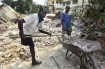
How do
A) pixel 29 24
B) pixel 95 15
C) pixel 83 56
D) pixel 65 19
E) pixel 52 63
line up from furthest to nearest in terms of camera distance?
pixel 65 19 < pixel 52 63 < pixel 95 15 < pixel 29 24 < pixel 83 56

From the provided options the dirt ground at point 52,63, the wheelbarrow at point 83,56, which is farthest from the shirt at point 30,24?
the dirt ground at point 52,63

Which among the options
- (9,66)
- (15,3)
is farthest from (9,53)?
(15,3)

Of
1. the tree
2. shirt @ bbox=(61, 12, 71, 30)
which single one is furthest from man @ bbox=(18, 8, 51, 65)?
shirt @ bbox=(61, 12, 71, 30)

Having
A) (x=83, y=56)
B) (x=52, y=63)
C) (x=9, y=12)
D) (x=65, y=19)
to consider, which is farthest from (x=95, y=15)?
(x=9, y=12)


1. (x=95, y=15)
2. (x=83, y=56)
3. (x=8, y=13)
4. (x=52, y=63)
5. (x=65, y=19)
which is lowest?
(x=52, y=63)

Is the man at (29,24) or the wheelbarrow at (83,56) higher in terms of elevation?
the man at (29,24)

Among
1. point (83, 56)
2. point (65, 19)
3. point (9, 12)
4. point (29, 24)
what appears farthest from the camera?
point (9, 12)

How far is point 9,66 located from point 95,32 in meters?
2.84

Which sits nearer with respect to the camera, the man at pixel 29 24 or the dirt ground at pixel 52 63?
the man at pixel 29 24

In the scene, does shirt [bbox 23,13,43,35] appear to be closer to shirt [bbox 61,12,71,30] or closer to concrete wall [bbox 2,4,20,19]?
shirt [bbox 61,12,71,30]

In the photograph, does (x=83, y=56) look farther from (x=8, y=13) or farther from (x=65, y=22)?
(x=8, y=13)

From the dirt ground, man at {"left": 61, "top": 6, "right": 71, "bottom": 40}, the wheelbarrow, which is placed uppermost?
man at {"left": 61, "top": 6, "right": 71, "bottom": 40}

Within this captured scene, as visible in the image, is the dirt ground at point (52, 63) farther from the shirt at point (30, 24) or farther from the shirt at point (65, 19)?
the shirt at point (30, 24)

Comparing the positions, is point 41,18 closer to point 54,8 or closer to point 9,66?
point 9,66
